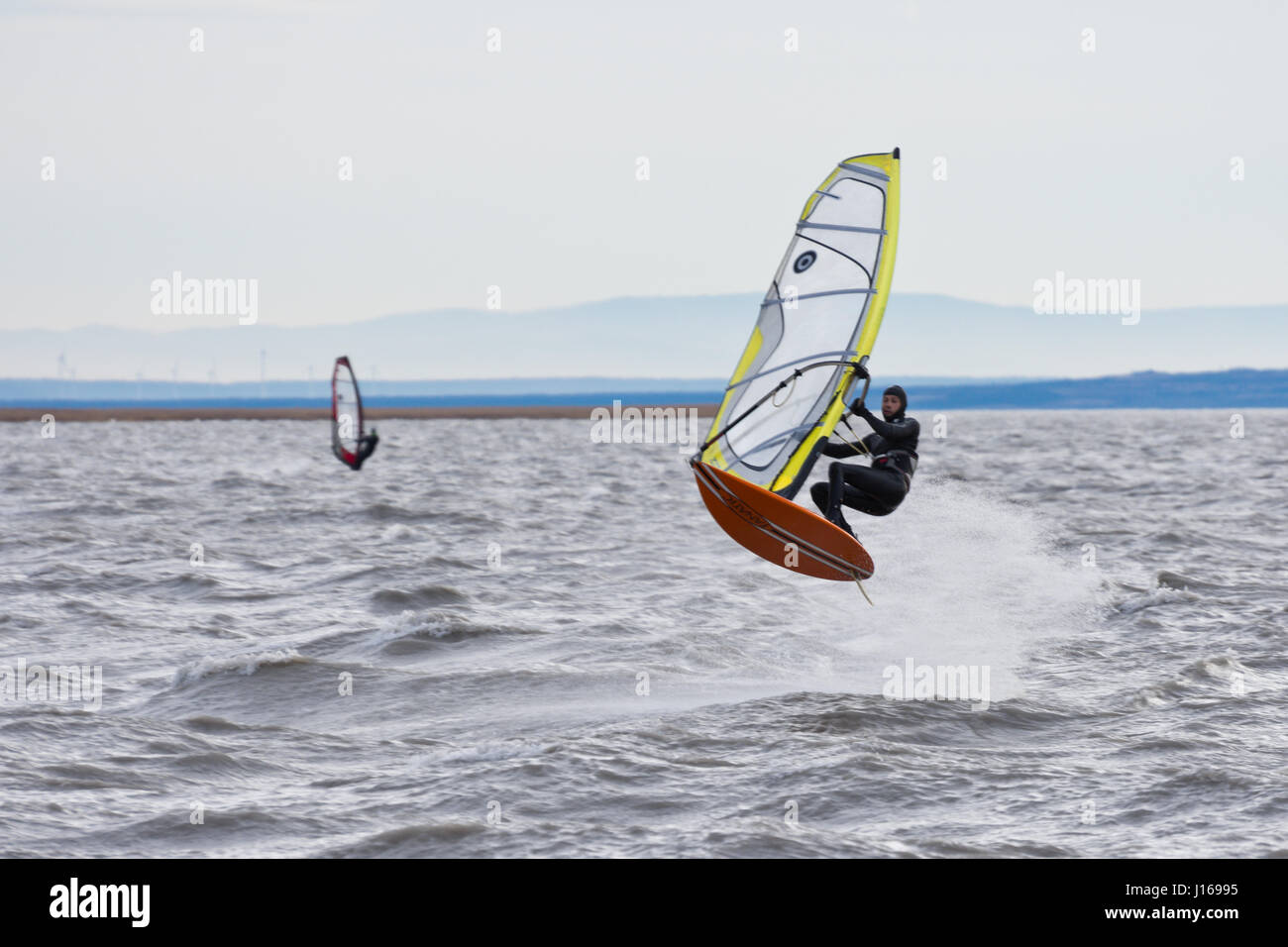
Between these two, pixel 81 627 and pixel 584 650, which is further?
pixel 81 627

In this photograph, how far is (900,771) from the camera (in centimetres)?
961

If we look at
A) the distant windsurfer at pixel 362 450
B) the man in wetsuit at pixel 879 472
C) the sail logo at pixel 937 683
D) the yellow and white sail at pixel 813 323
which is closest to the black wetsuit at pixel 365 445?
the distant windsurfer at pixel 362 450

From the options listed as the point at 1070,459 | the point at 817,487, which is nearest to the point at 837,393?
the point at 817,487

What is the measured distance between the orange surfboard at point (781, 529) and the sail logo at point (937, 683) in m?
1.11

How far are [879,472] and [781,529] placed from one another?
1.00 metres

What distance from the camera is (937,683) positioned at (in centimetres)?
1248

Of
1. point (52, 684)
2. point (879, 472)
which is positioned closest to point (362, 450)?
point (52, 684)
